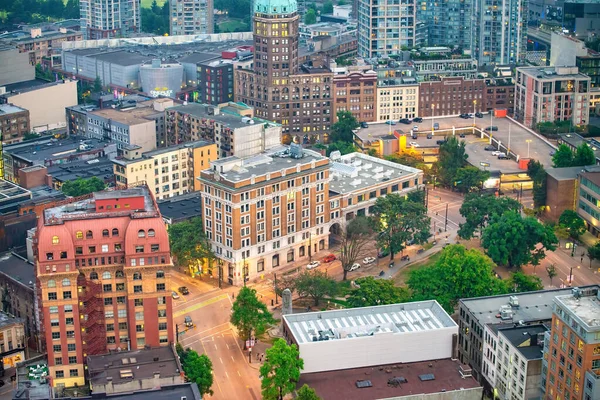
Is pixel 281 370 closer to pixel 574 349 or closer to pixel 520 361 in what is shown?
pixel 520 361

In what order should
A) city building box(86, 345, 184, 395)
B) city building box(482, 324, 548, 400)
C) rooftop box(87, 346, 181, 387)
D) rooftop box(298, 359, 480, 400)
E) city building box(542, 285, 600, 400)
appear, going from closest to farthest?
city building box(542, 285, 600, 400) → city building box(86, 345, 184, 395) → rooftop box(87, 346, 181, 387) → city building box(482, 324, 548, 400) → rooftop box(298, 359, 480, 400)

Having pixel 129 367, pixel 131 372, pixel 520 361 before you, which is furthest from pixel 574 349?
pixel 129 367

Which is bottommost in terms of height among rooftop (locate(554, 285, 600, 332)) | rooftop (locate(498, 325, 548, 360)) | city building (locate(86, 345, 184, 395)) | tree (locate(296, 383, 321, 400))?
tree (locate(296, 383, 321, 400))

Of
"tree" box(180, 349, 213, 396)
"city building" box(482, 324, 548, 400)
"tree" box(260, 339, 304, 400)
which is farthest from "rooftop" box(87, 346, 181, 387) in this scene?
"city building" box(482, 324, 548, 400)

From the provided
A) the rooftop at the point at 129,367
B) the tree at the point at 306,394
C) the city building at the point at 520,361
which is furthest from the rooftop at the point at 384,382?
the rooftop at the point at 129,367

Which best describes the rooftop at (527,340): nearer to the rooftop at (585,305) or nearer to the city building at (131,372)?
the rooftop at (585,305)

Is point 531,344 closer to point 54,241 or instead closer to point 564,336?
point 564,336

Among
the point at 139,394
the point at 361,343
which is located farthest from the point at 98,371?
the point at 361,343

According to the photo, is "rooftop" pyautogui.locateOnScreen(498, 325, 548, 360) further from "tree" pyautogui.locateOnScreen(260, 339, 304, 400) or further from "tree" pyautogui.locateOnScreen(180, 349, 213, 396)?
"tree" pyautogui.locateOnScreen(180, 349, 213, 396)
